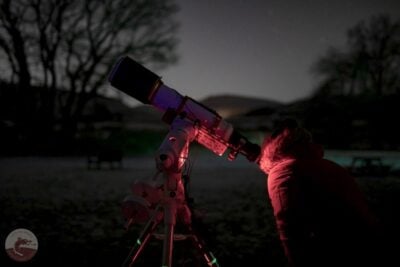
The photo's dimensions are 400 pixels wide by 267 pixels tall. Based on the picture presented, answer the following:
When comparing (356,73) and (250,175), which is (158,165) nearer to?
(250,175)

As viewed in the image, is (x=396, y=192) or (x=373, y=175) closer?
(x=396, y=192)

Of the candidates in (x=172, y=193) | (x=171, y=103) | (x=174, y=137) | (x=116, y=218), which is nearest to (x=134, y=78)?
(x=171, y=103)

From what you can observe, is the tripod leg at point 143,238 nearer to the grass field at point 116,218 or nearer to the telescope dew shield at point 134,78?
the grass field at point 116,218

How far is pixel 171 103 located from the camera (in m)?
2.86

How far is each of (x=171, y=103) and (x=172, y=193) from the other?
67 cm

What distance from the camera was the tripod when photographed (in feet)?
8.05

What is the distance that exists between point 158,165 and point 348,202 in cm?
109

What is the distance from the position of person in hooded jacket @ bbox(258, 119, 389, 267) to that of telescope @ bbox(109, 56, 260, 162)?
0.69 meters

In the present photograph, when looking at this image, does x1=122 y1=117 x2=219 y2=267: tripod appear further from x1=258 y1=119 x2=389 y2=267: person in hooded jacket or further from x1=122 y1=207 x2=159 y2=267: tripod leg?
x1=258 y1=119 x2=389 y2=267: person in hooded jacket

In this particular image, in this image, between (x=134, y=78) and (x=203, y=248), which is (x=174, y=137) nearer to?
(x=134, y=78)

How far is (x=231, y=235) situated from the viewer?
5.75m

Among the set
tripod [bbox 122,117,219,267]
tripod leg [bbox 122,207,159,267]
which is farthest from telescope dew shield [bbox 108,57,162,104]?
tripod leg [bbox 122,207,159,267]

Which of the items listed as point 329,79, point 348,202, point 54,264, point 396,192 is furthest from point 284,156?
point 329,79

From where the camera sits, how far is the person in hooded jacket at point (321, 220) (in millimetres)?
2119
